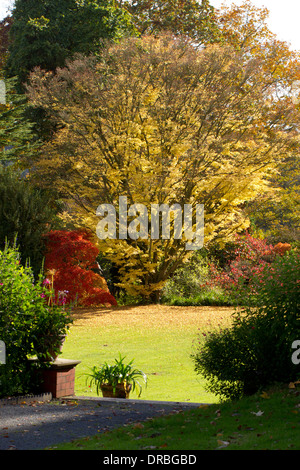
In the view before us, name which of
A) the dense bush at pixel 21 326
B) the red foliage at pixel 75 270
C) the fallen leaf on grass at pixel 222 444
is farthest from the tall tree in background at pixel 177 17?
the fallen leaf on grass at pixel 222 444

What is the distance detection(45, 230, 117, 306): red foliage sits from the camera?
13.5m

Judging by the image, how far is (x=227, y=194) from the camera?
15773 mm

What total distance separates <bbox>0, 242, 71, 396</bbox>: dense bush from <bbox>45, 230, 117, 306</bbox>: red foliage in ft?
23.1

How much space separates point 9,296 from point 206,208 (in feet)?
35.1

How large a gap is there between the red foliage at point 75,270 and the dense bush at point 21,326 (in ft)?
23.1

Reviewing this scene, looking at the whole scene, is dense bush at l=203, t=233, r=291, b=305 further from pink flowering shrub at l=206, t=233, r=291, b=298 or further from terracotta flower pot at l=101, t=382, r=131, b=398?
terracotta flower pot at l=101, t=382, r=131, b=398

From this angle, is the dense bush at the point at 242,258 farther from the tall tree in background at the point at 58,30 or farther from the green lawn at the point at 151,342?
A: the tall tree in background at the point at 58,30

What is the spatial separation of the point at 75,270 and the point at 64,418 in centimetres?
840

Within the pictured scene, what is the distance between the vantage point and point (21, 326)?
6105 millimetres

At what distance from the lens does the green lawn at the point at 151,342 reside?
293 inches

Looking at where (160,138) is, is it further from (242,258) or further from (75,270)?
(242,258)

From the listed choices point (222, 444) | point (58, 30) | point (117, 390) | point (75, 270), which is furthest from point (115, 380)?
point (58, 30)

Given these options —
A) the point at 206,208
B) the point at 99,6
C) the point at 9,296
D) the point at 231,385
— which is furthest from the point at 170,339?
the point at 99,6

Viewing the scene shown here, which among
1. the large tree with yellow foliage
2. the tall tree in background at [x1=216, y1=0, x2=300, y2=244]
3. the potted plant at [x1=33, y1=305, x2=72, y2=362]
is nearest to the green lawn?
the potted plant at [x1=33, y1=305, x2=72, y2=362]
